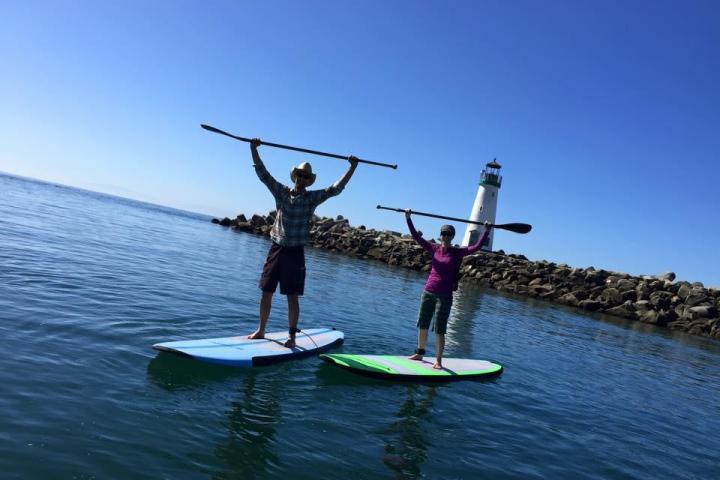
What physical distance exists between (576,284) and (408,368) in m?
30.8

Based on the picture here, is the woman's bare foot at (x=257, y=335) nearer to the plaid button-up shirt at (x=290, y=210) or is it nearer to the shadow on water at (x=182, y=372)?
the shadow on water at (x=182, y=372)

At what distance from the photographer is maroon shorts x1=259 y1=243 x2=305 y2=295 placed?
702 centimetres

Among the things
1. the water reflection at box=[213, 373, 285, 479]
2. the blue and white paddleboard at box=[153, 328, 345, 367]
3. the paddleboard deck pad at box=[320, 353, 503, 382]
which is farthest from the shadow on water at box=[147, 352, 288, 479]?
the paddleboard deck pad at box=[320, 353, 503, 382]

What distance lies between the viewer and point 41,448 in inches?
147

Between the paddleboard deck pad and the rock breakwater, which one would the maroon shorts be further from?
the rock breakwater

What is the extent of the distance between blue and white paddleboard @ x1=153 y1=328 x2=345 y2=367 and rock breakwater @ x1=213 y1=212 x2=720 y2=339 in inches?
641

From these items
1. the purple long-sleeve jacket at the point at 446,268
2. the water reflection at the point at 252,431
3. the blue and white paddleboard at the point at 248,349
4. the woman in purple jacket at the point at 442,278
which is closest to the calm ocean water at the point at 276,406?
the water reflection at the point at 252,431

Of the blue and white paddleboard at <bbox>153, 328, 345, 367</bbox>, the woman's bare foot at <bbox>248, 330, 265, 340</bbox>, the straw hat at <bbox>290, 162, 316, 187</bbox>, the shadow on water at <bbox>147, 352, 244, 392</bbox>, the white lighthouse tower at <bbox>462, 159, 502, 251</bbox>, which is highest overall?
the white lighthouse tower at <bbox>462, 159, 502, 251</bbox>

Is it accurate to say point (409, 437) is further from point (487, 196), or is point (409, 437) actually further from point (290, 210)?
point (487, 196)

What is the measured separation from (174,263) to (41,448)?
1428 centimetres

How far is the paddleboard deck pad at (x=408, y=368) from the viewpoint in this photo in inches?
283

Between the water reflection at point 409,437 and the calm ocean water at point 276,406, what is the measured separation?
3cm

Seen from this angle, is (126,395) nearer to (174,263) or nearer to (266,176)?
(266,176)

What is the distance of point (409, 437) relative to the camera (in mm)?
5316
